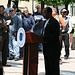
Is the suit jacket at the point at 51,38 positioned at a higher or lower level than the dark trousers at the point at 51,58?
higher

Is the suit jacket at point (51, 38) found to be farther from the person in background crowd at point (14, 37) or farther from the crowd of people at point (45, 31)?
the person in background crowd at point (14, 37)

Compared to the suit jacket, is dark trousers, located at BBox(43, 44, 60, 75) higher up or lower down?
lower down

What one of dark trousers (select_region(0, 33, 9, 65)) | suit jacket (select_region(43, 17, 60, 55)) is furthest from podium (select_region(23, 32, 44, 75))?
dark trousers (select_region(0, 33, 9, 65))

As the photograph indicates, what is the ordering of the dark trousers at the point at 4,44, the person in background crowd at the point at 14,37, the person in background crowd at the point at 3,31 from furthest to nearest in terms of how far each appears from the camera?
the person in background crowd at the point at 14,37, the dark trousers at the point at 4,44, the person in background crowd at the point at 3,31

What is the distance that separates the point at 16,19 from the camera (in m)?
13.5

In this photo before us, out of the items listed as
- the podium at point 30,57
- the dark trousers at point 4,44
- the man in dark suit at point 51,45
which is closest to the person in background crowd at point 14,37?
the dark trousers at point 4,44

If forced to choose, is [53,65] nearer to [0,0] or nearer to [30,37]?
[30,37]

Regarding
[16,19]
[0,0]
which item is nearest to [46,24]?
[16,19]

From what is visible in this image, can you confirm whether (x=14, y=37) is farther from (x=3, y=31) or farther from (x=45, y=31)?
(x=45, y=31)

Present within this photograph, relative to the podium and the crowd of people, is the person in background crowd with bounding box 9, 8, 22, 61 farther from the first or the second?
the podium

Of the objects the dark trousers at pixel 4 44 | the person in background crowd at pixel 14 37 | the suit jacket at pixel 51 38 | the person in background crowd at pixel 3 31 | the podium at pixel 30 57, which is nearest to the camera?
the podium at pixel 30 57

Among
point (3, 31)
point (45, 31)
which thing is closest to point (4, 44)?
point (3, 31)

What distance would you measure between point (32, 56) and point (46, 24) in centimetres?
77

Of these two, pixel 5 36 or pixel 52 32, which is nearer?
pixel 52 32
